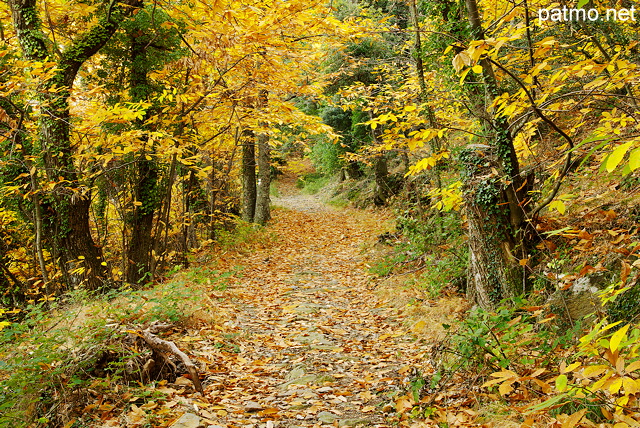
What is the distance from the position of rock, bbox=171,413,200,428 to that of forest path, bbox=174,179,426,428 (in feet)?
0.24

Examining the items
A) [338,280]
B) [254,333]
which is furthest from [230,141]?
[254,333]

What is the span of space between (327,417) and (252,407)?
2.36 ft

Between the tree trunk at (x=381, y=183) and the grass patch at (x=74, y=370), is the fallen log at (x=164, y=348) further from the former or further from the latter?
the tree trunk at (x=381, y=183)

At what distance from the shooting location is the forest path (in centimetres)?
362

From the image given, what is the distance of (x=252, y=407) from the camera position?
371 cm

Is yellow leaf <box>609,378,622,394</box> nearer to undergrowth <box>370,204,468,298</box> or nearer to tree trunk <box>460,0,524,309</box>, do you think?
tree trunk <box>460,0,524,309</box>

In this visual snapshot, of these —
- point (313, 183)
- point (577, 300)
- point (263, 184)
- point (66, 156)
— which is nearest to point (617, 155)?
point (577, 300)

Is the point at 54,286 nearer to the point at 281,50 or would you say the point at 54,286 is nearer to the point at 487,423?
the point at 281,50

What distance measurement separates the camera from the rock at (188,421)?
10.3 feet

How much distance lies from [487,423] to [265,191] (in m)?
12.5

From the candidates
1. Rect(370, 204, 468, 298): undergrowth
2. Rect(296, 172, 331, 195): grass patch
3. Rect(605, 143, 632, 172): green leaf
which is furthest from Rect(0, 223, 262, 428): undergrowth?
Rect(296, 172, 331, 195): grass patch

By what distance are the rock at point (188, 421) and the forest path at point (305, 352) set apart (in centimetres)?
7

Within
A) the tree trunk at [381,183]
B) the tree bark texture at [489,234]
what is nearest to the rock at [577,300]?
the tree bark texture at [489,234]

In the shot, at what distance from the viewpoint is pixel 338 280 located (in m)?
8.62
